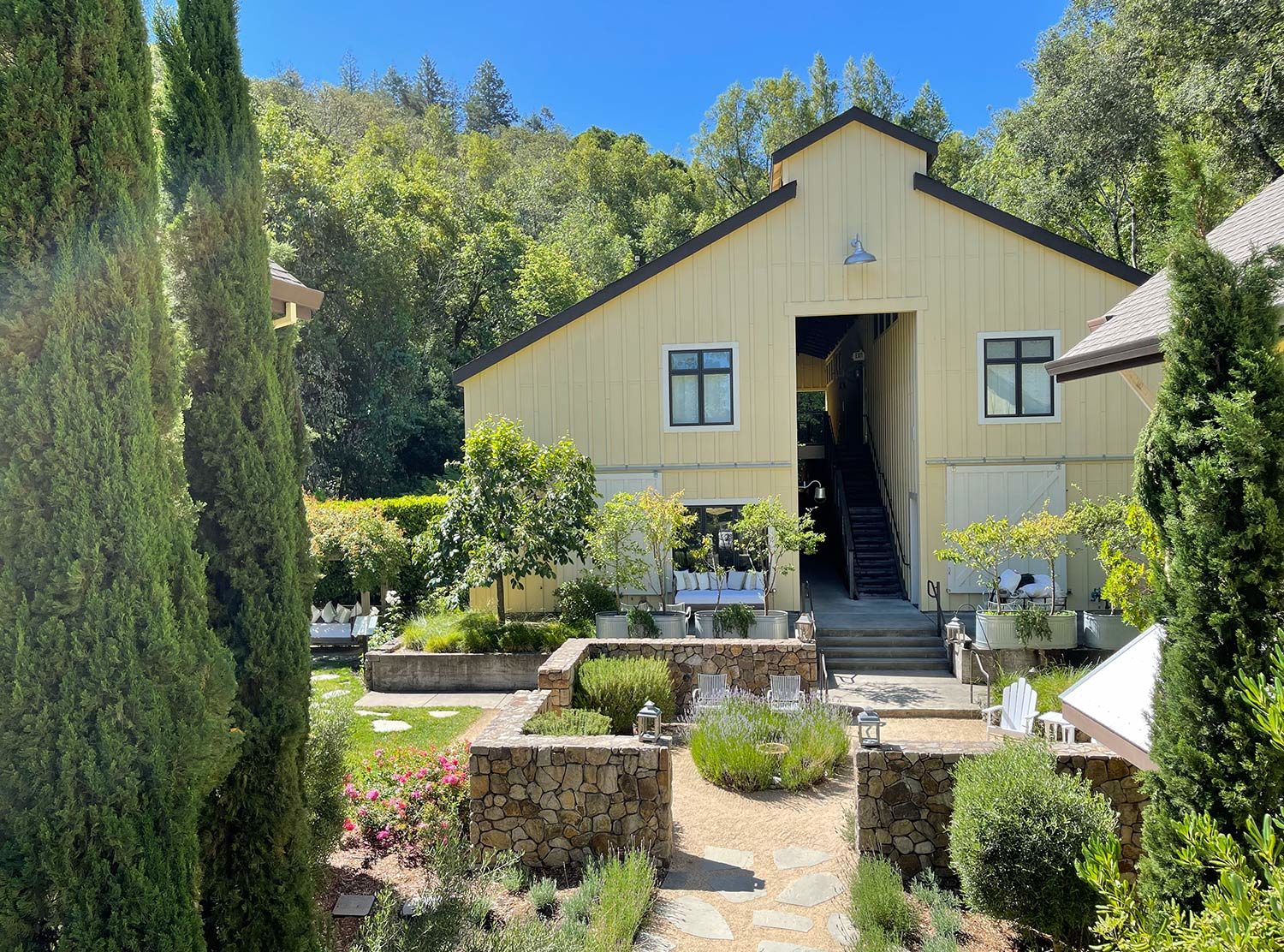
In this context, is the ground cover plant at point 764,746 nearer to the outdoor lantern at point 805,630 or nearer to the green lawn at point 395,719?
the green lawn at point 395,719

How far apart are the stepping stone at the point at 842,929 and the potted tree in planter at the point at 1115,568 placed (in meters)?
5.04

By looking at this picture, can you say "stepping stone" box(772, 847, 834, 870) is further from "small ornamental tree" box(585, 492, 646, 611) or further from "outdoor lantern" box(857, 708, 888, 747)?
"small ornamental tree" box(585, 492, 646, 611)

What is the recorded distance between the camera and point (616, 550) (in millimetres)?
12492

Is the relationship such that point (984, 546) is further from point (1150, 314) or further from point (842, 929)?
point (842, 929)

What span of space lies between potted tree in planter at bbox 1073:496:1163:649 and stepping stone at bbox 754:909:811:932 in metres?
5.27

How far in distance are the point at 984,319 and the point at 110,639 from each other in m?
13.5

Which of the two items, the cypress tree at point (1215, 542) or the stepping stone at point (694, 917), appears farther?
the stepping stone at point (694, 917)

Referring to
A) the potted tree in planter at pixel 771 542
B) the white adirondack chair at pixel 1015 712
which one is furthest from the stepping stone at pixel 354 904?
the potted tree in planter at pixel 771 542

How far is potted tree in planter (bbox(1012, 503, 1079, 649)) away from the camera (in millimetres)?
11258

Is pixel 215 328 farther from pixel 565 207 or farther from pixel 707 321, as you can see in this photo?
pixel 565 207

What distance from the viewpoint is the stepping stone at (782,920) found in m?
5.23

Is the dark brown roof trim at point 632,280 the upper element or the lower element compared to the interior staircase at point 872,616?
upper

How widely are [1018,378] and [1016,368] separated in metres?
0.16

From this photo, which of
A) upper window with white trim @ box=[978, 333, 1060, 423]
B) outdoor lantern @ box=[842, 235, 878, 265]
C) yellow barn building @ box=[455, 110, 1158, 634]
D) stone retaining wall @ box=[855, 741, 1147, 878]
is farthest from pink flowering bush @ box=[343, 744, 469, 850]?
upper window with white trim @ box=[978, 333, 1060, 423]
